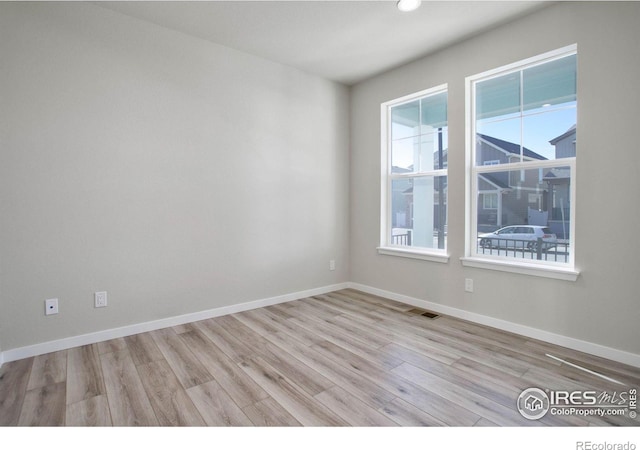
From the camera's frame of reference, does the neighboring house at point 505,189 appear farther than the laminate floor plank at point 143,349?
Yes

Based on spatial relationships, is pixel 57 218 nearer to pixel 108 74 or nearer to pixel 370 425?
pixel 108 74

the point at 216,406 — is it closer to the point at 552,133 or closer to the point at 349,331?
the point at 349,331

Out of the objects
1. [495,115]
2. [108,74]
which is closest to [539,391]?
[495,115]

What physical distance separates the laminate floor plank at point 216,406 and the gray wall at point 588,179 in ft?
7.65

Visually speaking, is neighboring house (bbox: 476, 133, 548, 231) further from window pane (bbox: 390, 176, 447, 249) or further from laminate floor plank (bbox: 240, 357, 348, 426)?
laminate floor plank (bbox: 240, 357, 348, 426)

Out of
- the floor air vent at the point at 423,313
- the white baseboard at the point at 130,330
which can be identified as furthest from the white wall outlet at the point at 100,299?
the floor air vent at the point at 423,313

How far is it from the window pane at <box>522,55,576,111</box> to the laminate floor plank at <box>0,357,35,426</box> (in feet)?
13.4

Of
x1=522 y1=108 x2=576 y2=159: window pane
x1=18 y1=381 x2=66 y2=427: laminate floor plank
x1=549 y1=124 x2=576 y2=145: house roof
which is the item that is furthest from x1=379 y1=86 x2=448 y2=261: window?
x1=18 y1=381 x2=66 y2=427: laminate floor plank

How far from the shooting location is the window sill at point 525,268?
2.52 meters

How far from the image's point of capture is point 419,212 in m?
3.73

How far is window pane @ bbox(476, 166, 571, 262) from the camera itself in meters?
2.65

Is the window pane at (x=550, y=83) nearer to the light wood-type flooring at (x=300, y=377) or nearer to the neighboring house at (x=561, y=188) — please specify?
the neighboring house at (x=561, y=188)

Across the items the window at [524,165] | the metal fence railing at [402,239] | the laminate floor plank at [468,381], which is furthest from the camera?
the metal fence railing at [402,239]
